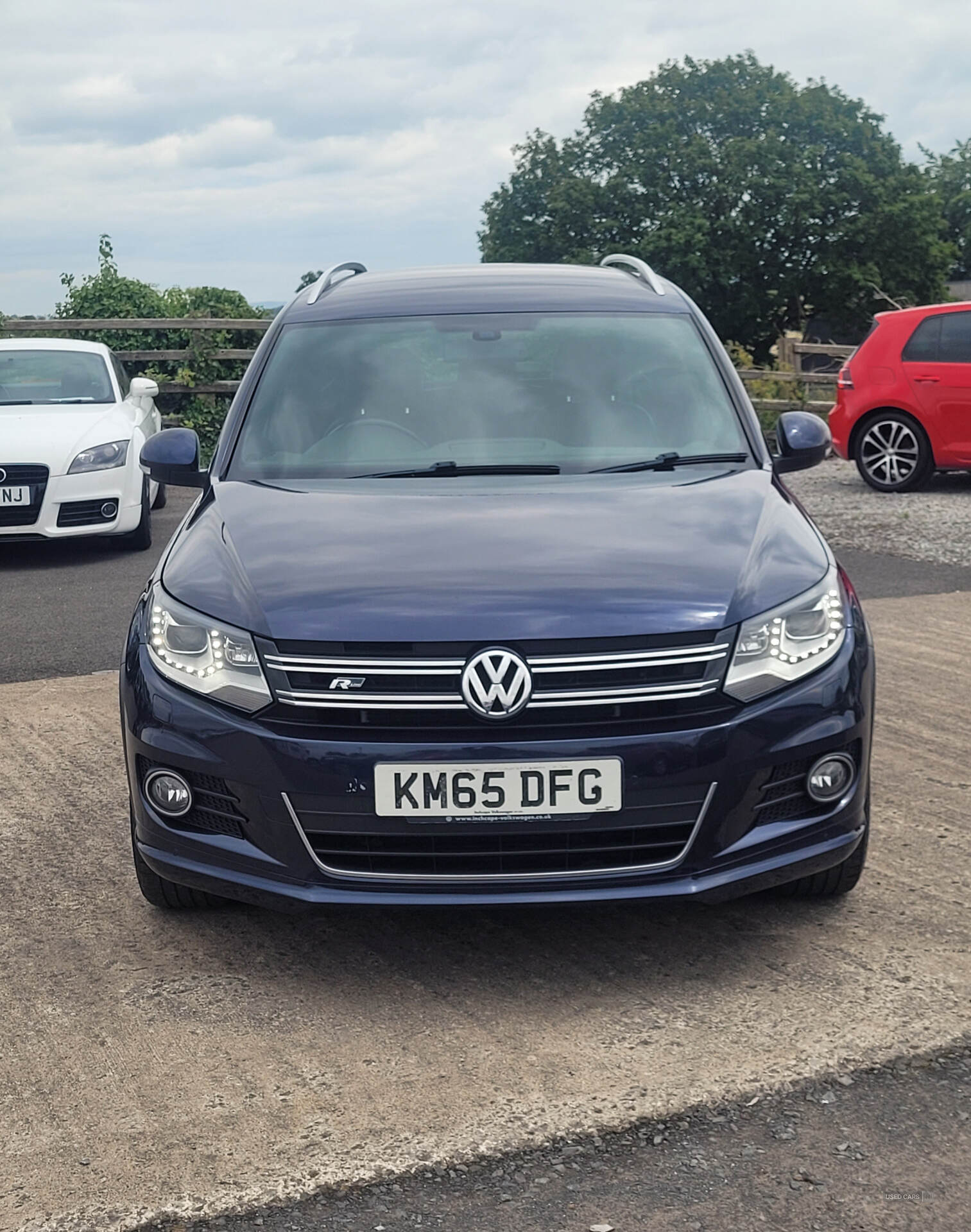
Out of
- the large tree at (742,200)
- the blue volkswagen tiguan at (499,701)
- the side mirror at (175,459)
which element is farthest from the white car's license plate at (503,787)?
the large tree at (742,200)

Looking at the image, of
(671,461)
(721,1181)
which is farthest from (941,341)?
(721,1181)

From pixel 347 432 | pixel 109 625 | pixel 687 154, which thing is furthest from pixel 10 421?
pixel 687 154

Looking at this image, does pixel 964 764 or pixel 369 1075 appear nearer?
pixel 369 1075

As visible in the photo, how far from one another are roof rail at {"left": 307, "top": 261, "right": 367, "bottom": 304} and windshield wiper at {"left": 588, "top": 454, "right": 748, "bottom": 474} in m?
1.46

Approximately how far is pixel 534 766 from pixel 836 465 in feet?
46.3

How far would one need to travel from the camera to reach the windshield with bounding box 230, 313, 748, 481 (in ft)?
14.8

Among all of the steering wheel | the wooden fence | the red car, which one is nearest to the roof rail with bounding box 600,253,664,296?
the steering wheel

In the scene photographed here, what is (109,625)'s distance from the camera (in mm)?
8516

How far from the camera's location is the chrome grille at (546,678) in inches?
131

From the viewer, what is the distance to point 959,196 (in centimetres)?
7806

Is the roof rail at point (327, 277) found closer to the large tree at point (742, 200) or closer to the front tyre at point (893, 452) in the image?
the front tyre at point (893, 452)

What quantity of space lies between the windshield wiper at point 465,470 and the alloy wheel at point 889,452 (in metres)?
10.1

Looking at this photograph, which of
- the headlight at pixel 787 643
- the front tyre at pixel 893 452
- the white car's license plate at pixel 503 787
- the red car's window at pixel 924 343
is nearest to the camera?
the white car's license plate at pixel 503 787

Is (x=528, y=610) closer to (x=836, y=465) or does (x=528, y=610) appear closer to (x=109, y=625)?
(x=109, y=625)
